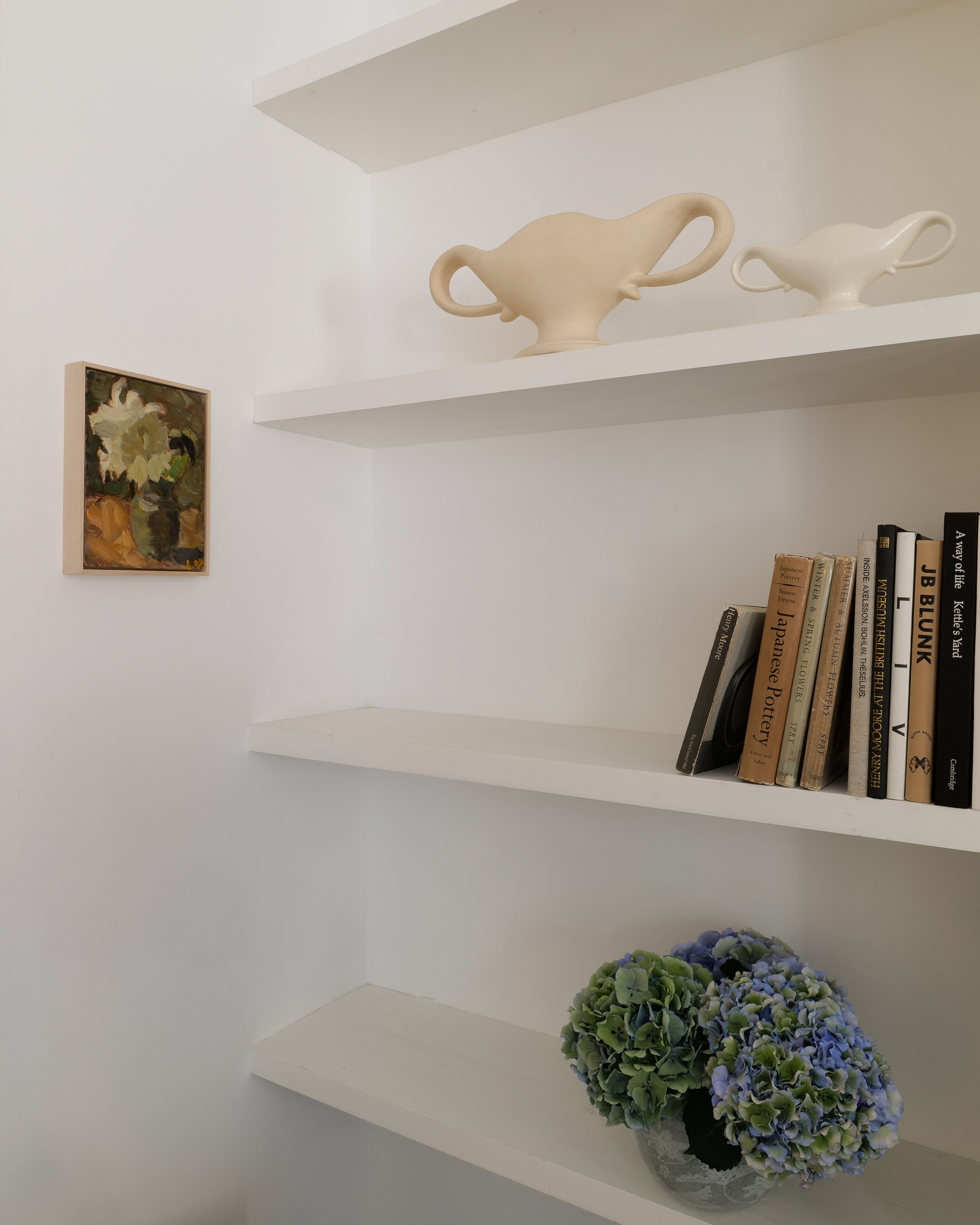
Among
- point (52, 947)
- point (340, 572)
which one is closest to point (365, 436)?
point (340, 572)

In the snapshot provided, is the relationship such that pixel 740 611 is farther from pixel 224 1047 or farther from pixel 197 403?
pixel 224 1047

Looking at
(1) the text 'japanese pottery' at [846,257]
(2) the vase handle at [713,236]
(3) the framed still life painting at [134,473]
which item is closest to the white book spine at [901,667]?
(1) the text 'japanese pottery' at [846,257]

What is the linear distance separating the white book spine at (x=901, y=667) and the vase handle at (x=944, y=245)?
0.81ft

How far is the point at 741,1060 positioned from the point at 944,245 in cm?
75

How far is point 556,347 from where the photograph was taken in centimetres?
86

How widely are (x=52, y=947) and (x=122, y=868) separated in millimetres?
100

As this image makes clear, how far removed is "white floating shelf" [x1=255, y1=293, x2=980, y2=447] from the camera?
2.24 feet

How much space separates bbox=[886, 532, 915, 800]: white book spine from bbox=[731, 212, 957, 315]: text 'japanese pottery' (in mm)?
225

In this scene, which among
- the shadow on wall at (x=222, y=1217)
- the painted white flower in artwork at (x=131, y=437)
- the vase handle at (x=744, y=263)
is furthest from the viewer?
the shadow on wall at (x=222, y=1217)

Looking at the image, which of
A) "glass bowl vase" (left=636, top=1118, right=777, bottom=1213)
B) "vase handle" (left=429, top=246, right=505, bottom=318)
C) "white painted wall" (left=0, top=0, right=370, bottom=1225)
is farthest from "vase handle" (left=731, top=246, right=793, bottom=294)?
"glass bowl vase" (left=636, top=1118, right=777, bottom=1213)

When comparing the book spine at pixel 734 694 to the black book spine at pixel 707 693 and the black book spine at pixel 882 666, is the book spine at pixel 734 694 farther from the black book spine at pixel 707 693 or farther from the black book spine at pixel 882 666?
the black book spine at pixel 882 666

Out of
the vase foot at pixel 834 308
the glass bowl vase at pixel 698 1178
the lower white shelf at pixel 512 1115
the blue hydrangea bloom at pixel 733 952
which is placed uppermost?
the vase foot at pixel 834 308

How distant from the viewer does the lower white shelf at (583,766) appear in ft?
2.19

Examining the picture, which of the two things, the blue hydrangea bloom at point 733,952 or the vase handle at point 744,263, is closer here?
the vase handle at point 744,263
